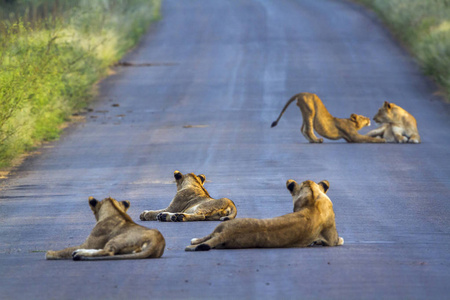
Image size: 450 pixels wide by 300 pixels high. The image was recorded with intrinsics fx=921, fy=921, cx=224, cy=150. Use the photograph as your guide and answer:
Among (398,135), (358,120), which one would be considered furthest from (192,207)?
(398,135)

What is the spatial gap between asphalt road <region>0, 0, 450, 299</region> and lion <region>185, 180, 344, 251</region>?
0.13m

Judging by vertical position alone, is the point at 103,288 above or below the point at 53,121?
above

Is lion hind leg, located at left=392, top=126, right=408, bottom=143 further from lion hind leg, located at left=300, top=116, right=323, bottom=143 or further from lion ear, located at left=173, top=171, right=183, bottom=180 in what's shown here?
lion ear, located at left=173, top=171, right=183, bottom=180

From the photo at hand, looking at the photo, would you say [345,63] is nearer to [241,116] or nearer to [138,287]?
[241,116]

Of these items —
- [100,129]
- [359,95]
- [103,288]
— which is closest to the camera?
[103,288]

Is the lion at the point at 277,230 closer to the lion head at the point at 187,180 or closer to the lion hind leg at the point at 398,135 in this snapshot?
the lion head at the point at 187,180

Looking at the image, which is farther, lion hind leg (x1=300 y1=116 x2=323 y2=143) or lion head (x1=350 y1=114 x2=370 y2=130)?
lion hind leg (x1=300 y1=116 x2=323 y2=143)

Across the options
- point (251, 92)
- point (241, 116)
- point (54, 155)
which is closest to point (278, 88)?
point (251, 92)

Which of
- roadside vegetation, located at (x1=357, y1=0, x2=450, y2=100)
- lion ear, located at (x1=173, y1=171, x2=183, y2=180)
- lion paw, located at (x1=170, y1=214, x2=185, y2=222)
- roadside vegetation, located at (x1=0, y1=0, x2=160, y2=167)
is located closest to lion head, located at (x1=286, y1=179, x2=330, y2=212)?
lion paw, located at (x1=170, y1=214, x2=185, y2=222)

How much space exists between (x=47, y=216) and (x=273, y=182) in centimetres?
395

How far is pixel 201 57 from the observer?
3250 centimetres

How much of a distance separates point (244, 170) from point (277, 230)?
674 cm

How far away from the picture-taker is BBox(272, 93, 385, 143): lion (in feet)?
59.0

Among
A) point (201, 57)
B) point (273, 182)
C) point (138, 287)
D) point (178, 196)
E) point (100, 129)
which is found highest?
point (138, 287)
